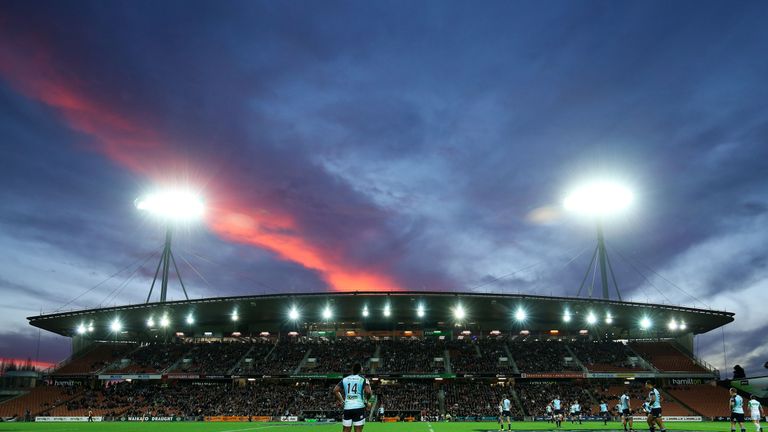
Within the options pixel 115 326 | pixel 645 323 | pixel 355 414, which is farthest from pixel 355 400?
pixel 115 326

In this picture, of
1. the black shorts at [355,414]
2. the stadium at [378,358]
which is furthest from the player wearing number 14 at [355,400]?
the stadium at [378,358]

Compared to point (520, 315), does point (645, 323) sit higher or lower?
lower

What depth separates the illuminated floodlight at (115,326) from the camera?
79.9 m

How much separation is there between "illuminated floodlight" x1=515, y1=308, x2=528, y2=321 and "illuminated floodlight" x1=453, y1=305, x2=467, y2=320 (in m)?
7.28

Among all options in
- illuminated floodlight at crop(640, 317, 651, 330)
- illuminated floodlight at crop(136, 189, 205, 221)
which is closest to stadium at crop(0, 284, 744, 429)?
illuminated floodlight at crop(640, 317, 651, 330)

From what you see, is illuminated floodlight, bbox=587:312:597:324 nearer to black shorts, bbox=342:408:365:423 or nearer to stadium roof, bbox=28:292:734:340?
stadium roof, bbox=28:292:734:340

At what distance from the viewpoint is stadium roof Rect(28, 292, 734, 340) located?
225 feet

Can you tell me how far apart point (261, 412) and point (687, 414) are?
49.5 metres

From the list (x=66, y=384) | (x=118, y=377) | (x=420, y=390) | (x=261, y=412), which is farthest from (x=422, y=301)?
(x=66, y=384)

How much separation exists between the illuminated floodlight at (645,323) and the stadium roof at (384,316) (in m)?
0.14

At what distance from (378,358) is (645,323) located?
128ft

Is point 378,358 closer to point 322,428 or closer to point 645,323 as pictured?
point 322,428

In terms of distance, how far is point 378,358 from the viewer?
71812mm

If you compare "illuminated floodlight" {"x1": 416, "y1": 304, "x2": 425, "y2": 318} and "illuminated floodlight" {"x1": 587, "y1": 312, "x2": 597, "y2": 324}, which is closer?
"illuminated floodlight" {"x1": 416, "y1": 304, "x2": 425, "y2": 318}
